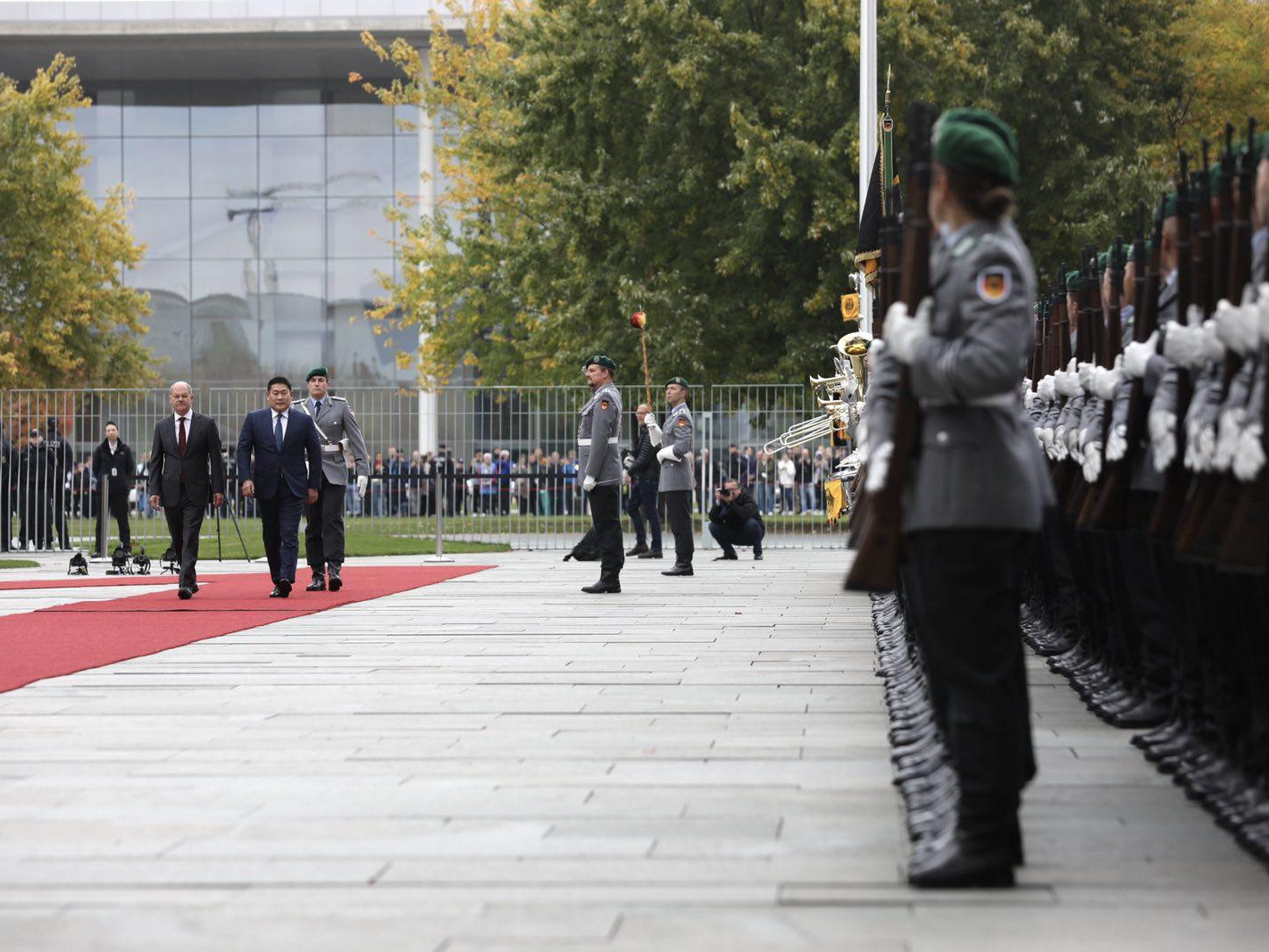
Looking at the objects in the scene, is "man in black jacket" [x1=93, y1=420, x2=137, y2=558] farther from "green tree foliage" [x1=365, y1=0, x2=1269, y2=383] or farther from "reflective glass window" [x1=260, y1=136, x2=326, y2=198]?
"reflective glass window" [x1=260, y1=136, x2=326, y2=198]

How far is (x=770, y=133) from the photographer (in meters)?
28.3

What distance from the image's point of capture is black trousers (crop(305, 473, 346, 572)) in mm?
16266

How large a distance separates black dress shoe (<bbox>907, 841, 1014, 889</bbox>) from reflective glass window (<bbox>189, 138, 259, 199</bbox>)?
46.7m

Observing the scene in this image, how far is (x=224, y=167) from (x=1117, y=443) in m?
45.5

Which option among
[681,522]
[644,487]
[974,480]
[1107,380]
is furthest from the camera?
[644,487]

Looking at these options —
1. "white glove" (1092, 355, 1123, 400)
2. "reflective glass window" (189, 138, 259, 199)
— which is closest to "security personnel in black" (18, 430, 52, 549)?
"white glove" (1092, 355, 1123, 400)

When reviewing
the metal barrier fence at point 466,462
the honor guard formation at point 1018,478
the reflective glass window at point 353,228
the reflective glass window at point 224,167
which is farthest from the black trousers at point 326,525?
the reflective glass window at point 224,167

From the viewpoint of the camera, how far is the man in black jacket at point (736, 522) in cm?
2314

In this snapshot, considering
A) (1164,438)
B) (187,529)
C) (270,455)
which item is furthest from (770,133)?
(1164,438)

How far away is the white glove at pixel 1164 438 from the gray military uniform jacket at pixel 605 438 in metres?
9.46

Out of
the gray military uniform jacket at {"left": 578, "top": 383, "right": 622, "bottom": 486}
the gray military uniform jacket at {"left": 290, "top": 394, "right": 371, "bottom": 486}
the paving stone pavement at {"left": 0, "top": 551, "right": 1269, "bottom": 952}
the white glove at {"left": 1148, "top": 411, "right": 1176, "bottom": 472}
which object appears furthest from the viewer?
the gray military uniform jacket at {"left": 290, "top": 394, "right": 371, "bottom": 486}

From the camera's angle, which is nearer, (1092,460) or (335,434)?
(1092,460)

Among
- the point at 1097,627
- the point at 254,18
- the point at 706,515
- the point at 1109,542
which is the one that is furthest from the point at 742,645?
the point at 254,18

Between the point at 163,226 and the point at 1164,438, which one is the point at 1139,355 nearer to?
the point at 1164,438
